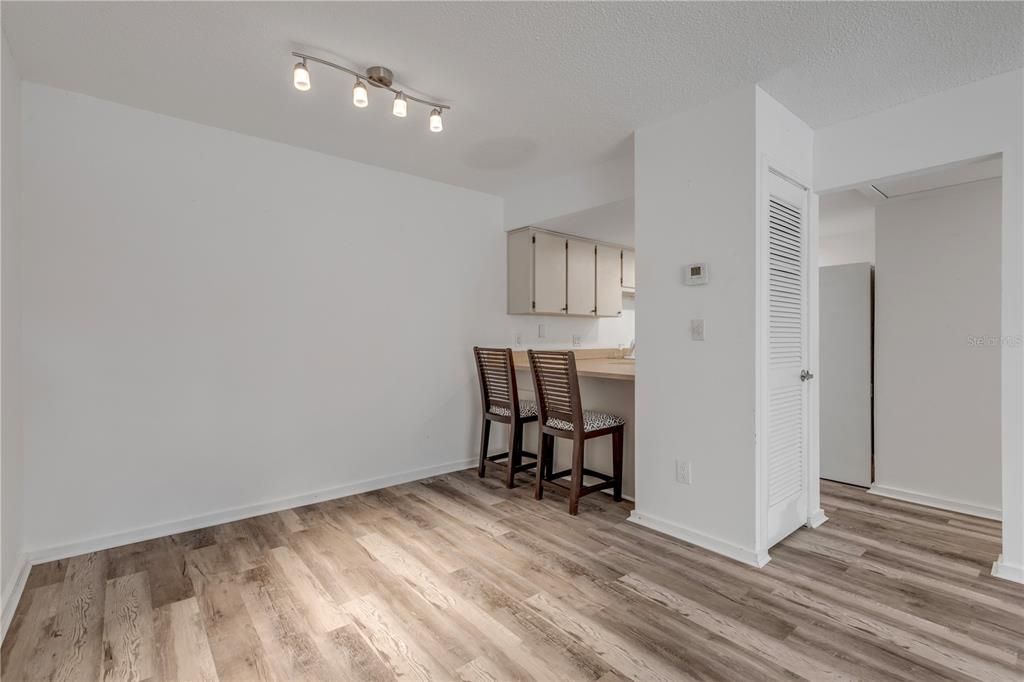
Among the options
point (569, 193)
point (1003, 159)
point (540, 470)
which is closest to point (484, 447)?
point (540, 470)

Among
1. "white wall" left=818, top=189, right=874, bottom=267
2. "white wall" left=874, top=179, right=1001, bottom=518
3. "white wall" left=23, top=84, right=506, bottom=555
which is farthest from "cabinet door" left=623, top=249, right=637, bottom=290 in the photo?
"white wall" left=874, top=179, right=1001, bottom=518

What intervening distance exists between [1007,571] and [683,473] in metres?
1.40

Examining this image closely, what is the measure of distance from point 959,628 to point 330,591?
8.14 ft

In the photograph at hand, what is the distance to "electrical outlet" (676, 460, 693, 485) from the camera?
2.66 m

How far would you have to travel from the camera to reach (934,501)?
3.18 metres

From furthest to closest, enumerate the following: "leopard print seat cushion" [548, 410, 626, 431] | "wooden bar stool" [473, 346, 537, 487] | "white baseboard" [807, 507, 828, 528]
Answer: "wooden bar stool" [473, 346, 537, 487], "leopard print seat cushion" [548, 410, 626, 431], "white baseboard" [807, 507, 828, 528]

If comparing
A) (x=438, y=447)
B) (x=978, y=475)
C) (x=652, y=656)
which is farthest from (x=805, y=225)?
(x=438, y=447)

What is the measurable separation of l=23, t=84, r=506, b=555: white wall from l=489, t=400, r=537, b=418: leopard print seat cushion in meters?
0.43

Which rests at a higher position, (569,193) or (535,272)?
(569,193)

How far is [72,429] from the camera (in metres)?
2.49

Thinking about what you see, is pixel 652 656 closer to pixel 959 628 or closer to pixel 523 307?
pixel 959 628

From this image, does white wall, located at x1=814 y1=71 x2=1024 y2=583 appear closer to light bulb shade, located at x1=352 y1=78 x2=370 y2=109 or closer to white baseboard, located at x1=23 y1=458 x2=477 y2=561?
light bulb shade, located at x1=352 y1=78 x2=370 y2=109

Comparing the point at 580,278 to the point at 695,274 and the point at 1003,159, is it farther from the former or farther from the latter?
the point at 1003,159

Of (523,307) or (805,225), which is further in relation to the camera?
(523,307)
